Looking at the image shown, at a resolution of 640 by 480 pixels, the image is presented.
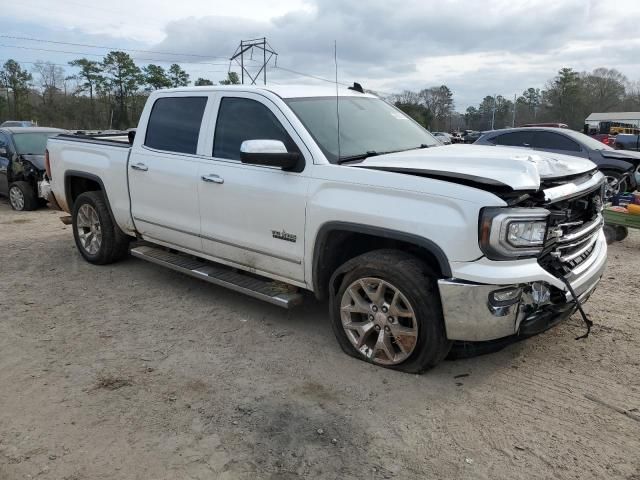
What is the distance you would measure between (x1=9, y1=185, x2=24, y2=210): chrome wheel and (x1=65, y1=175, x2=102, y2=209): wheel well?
455 cm

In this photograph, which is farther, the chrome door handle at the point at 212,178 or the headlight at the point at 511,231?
the chrome door handle at the point at 212,178

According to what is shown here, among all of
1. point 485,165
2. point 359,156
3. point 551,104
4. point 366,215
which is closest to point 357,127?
point 359,156

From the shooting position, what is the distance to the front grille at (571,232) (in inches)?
136

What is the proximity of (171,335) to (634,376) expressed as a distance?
11.2 feet

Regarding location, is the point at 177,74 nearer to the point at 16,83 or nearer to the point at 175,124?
the point at 16,83

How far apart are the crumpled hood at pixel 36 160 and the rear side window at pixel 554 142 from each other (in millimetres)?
9870

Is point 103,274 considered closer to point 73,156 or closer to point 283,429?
point 73,156

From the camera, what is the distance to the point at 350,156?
404cm

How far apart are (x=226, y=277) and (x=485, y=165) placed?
7.83 feet

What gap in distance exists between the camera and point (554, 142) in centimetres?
1130

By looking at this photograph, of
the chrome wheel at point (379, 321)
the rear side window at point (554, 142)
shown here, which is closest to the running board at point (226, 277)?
the chrome wheel at point (379, 321)

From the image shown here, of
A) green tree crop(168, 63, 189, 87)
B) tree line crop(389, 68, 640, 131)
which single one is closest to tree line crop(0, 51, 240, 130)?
green tree crop(168, 63, 189, 87)

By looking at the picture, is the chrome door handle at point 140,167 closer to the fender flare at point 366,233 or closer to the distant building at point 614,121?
the fender flare at point 366,233

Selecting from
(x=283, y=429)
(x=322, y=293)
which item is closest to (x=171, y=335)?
(x=322, y=293)
